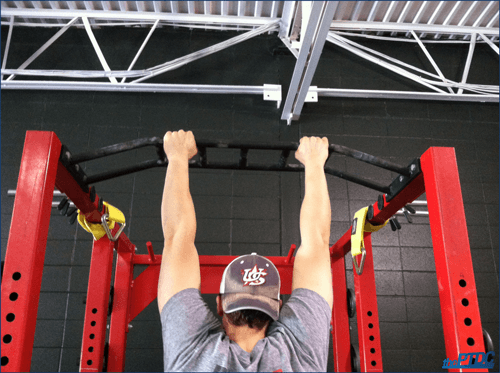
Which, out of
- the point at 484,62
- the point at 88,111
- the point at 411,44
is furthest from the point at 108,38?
the point at 484,62

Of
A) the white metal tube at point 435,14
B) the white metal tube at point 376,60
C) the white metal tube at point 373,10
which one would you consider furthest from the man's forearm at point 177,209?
the white metal tube at point 435,14

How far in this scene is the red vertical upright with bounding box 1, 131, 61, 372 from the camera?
3.81 feet

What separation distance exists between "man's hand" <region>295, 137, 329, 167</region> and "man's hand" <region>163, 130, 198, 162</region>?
1.70 feet

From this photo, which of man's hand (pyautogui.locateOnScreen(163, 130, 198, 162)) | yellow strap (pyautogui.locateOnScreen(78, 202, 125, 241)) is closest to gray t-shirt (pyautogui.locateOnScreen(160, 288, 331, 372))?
man's hand (pyautogui.locateOnScreen(163, 130, 198, 162))

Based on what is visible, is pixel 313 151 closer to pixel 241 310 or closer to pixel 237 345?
pixel 241 310

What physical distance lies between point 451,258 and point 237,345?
0.80 meters

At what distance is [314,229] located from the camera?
162cm

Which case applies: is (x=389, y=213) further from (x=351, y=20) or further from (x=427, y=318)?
(x=351, y=20)

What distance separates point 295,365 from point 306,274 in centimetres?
36

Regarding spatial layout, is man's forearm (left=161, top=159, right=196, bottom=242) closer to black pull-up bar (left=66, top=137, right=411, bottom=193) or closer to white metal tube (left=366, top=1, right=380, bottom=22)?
black pull-up bar (left=66, top=137, right=411, bottom=193)

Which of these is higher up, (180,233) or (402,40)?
(402,40)

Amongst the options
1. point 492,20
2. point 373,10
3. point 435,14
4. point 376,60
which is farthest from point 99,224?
point 492,20

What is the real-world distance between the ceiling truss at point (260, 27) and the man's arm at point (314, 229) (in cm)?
245

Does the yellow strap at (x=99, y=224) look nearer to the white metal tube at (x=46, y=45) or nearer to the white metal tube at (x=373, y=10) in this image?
the white metal tube at (x=46, y=45)
